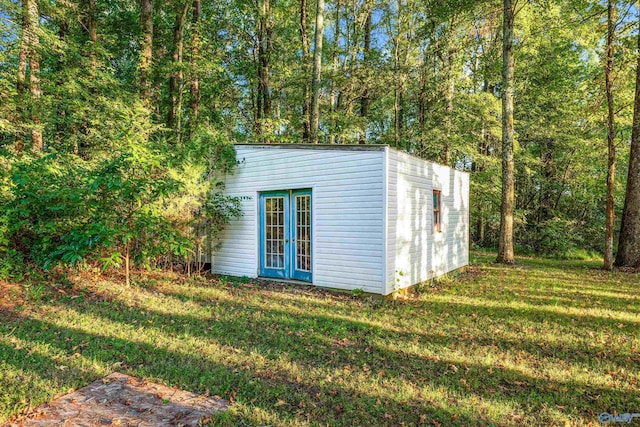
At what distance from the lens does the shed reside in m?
6.33

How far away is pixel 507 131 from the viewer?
1083cm

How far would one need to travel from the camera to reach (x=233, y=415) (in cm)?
268

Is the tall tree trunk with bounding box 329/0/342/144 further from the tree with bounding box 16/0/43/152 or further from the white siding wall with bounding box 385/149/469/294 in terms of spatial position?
the tree with bounding box 16/0/43/152

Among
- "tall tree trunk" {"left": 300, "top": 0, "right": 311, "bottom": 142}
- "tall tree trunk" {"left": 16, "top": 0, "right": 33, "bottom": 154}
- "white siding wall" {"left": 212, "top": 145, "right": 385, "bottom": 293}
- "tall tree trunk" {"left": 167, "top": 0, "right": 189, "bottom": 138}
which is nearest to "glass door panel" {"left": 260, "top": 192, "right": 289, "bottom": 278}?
"white siding wall" {"left": 212, "top": 145, "right": 385, "bottom": 293}

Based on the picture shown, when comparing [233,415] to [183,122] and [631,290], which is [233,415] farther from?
[183,122]

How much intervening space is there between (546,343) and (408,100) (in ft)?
39.1

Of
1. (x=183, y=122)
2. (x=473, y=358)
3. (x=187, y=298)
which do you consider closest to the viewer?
(x=473, y=358)

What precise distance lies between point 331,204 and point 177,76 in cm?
842

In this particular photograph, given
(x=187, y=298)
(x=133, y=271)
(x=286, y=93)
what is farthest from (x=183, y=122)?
(x=187, y=298)

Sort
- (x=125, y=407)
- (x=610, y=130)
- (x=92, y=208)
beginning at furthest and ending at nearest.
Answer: (x=610, y=130)
(x=92, y=208)
(x=125, y=407)

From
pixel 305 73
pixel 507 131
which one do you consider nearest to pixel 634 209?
pixel 507 131

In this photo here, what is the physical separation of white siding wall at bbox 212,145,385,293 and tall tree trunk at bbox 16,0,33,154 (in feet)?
17.5

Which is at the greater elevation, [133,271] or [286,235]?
[286,235]

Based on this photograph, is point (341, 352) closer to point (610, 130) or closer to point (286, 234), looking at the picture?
point (286, 234)
